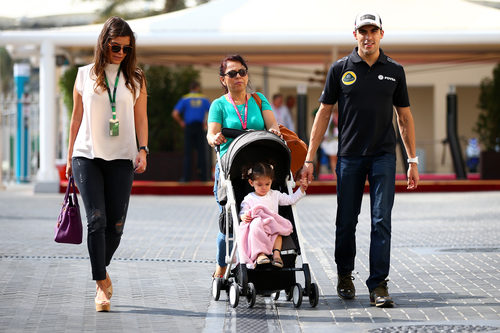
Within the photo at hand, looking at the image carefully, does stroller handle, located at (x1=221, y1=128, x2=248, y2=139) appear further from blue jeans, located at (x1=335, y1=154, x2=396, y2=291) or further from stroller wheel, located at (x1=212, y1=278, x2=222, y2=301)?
stroller wheel, located at (x1=212, y1=278, x2=222, y2=301)

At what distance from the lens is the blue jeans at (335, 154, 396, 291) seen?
750cm

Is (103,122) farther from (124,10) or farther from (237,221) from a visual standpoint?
(124,10)

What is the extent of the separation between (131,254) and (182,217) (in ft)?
16.6

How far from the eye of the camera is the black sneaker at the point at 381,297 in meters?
7.29

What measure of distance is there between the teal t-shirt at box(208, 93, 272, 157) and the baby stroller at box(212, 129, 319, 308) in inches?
6.8

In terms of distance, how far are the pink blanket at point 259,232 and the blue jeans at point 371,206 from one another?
0.57 m

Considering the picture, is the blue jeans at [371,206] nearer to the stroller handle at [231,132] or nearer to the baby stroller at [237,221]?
the baby stroller at [237,221]

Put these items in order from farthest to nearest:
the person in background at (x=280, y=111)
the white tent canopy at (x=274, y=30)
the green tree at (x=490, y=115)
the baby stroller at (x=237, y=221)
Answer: the green tree at (x=490, y=115), the person in background at (x=280, y=111), the white tent canopy at (x=274, y=30), the baby stroller at (x=237, y=221)

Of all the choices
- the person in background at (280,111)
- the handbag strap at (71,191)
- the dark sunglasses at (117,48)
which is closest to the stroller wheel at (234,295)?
the handbag strap at (71,191)

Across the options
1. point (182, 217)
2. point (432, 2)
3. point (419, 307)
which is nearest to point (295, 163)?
Answer: point (419, 307)

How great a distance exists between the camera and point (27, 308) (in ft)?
23.7

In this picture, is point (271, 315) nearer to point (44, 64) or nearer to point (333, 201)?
point (333, 201)

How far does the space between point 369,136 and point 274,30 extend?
13.5 meters

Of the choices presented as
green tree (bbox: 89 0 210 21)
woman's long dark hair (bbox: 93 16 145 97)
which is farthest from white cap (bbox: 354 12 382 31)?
green tree (bbox: 89 0 210 21)
